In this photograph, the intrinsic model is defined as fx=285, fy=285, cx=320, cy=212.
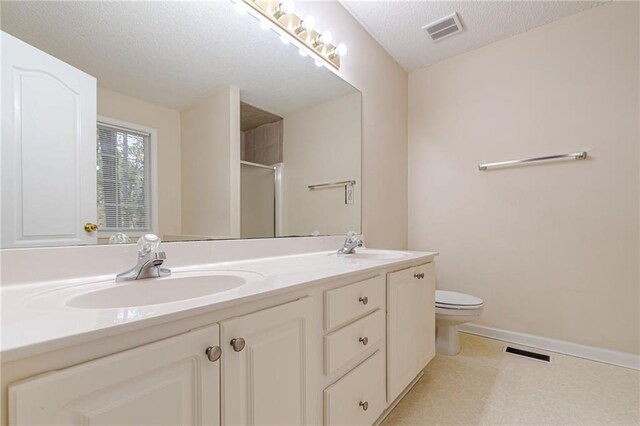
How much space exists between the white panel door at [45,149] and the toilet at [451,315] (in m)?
1.80

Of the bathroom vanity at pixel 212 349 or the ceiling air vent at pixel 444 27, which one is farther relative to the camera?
the ceiling air vent at pixel 444 27

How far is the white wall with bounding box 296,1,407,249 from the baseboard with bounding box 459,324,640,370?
873 mm

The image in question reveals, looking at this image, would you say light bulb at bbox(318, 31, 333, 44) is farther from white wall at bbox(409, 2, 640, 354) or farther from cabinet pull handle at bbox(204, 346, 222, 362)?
cabinet pull handle at bbox(204, 346, 222, 362)

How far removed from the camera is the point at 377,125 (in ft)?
6.98

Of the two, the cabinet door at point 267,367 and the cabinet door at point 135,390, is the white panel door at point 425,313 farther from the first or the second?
the cabinet door at point 135,390

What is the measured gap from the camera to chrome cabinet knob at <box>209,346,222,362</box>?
1.93 feet

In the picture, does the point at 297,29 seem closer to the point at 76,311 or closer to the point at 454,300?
the point at 76,311

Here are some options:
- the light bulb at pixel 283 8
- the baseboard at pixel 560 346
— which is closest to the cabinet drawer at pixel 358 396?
the baseboard at pixel 560 346

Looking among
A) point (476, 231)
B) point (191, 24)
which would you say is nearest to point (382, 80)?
point (476, 231)

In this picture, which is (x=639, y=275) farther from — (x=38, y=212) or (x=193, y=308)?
(x=38, y=212)

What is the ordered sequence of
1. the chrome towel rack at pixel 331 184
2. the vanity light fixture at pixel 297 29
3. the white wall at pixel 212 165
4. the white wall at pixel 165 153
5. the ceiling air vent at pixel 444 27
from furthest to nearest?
the ceiling air vent at pixel 444 27 < the chrome towel rack at pixel 331 184 < the vanity light fixture at pixel 297 29 < the white wall at pixel 212 165 < the white wall at pixel 165 153

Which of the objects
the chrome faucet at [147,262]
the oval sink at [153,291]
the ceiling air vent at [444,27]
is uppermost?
the ceiling air vent at [444,27]

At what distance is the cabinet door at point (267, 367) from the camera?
632mm

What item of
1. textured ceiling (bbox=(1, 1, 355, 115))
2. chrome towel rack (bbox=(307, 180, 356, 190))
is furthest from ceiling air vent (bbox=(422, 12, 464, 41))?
chrome towel rack (bbox=(307, 180, 356, 190))
